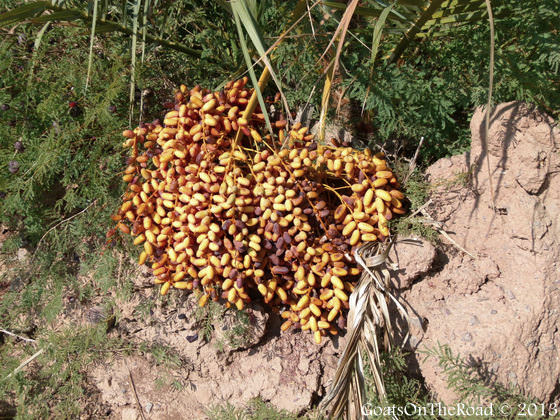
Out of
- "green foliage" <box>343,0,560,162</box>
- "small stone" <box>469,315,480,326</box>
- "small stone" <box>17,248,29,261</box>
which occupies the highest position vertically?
"green foliage" <box>343,0,560,162</box>

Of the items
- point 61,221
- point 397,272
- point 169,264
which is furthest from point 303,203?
point 61,221

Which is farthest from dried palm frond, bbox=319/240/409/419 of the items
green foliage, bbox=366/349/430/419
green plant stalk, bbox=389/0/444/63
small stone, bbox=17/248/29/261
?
small stone, bbox=17/248/29/261

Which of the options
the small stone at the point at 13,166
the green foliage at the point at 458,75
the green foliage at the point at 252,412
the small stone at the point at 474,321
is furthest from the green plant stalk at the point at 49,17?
the small stone at the point at 474,321

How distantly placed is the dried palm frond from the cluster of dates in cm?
8

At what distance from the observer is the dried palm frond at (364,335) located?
6.35ft

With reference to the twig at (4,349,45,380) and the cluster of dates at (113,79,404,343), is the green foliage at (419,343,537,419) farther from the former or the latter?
the twig at (4,349,45,380)

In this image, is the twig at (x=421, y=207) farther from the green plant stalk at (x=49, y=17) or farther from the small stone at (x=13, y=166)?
the small stone at (x=13, y=166)

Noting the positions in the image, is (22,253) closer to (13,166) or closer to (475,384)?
(13,166)

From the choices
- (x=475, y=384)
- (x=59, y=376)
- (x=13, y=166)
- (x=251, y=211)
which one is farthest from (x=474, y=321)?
(x=13, y=166)

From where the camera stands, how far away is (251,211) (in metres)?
2.02

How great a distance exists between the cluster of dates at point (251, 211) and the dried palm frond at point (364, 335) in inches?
3.0

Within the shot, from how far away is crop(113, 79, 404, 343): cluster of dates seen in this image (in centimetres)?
200

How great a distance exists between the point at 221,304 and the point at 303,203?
2.29 feet

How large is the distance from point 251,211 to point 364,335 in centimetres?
74
